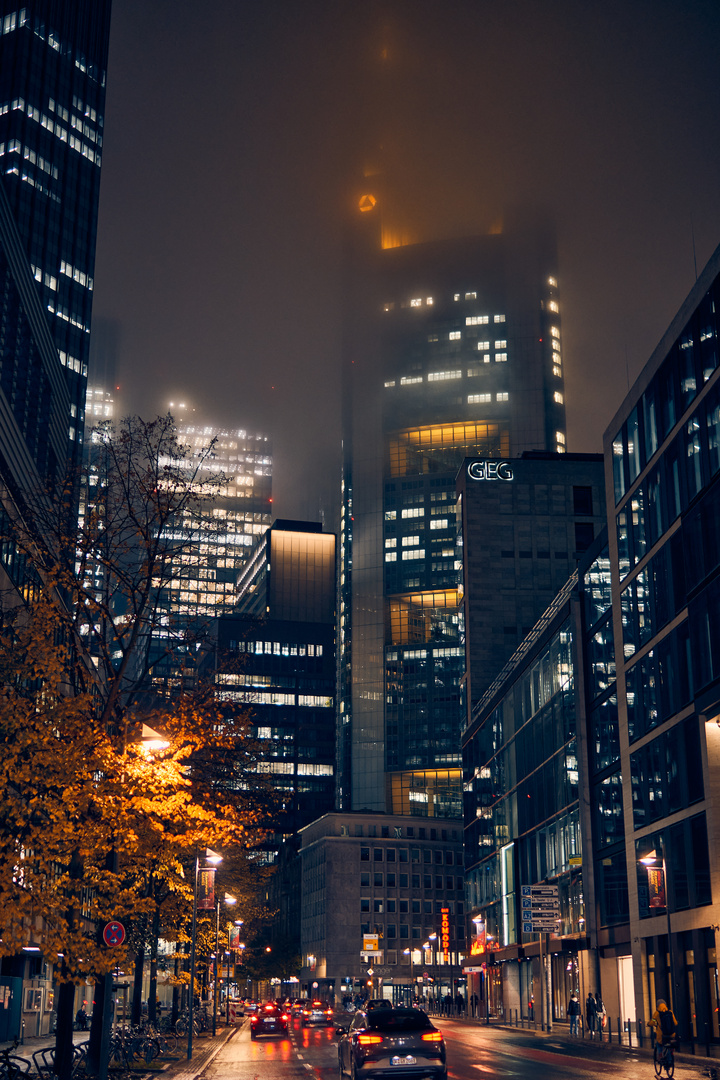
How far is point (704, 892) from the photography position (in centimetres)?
4634

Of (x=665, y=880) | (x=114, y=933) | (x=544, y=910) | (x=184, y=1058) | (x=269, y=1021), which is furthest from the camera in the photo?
(x=544, y=910)

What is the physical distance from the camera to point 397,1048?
76.4 ft

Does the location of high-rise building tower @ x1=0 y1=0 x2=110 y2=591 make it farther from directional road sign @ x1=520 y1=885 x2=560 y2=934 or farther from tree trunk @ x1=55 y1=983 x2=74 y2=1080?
tree trunk @ x1=55 y1=983 x2=74 y2=1080

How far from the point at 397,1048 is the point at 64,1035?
7.42 metres

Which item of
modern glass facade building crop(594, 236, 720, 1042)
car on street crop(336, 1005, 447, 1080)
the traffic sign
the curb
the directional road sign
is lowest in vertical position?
the curb

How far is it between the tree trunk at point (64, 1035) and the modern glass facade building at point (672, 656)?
86.4ft

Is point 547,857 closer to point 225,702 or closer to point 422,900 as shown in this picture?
point 225,702

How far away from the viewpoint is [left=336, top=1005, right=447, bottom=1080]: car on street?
23.1 m

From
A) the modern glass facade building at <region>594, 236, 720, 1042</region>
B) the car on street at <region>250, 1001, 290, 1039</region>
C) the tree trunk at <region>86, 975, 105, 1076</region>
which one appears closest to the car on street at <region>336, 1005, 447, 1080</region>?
the tree trunk at <region>86, 975, 105, 1076</region>

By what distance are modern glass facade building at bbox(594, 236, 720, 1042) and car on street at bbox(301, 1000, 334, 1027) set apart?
2774 cm

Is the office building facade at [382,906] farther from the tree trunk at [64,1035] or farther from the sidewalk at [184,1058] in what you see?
the tree trunk at [64,1035]

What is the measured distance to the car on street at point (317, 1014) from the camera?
3164 inches

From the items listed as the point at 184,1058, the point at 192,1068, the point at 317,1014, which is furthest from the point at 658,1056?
the point at 317,1014

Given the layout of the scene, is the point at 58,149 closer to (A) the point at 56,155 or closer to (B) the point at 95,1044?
(A) the point at 56,155
